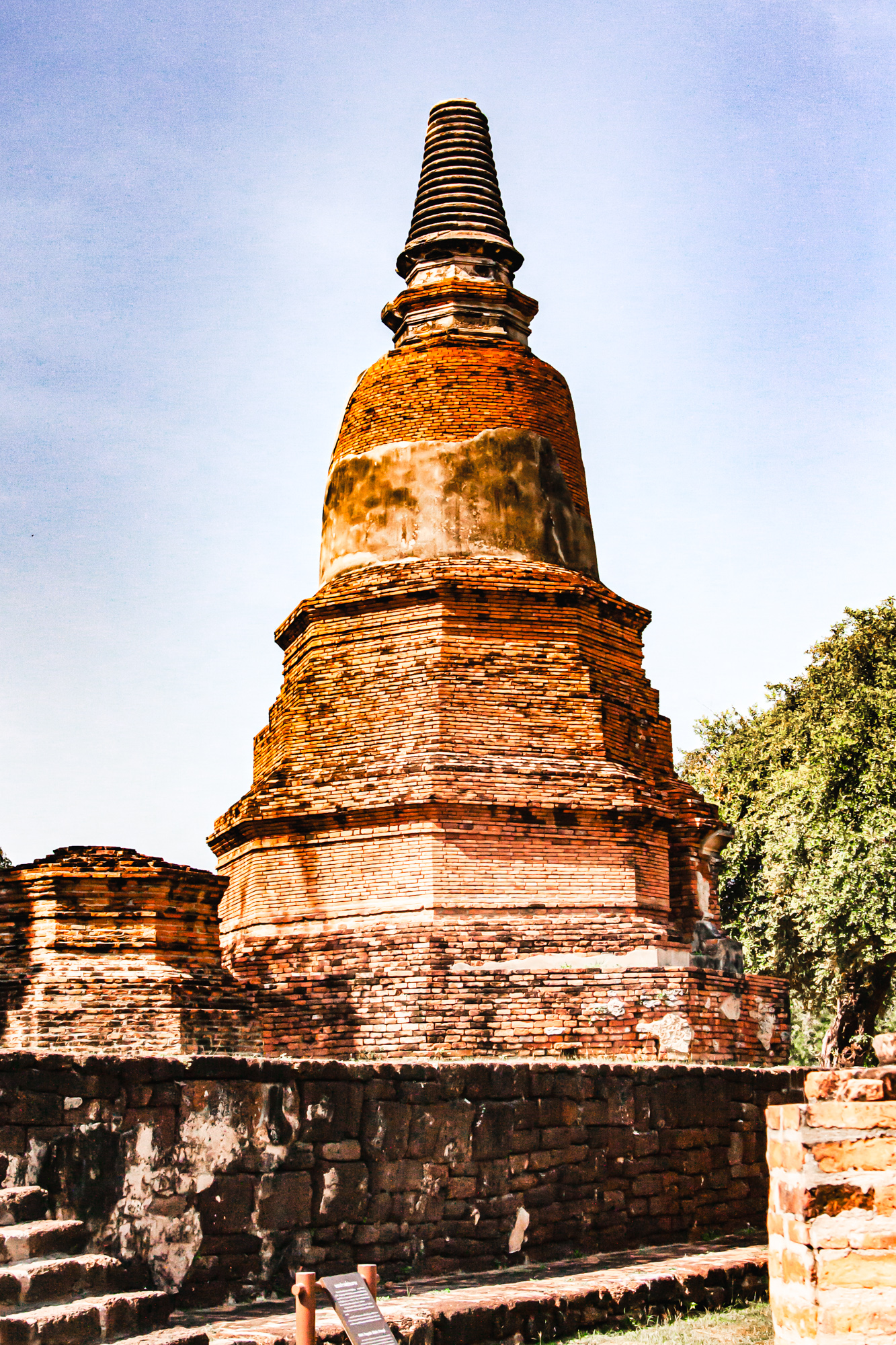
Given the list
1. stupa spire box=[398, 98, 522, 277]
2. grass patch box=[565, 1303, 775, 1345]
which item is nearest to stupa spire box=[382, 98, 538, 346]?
stupa spire box=[398, 98, 522, 277]

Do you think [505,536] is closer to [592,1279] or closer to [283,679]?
[283,679]

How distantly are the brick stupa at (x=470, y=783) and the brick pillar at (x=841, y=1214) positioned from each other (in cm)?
648

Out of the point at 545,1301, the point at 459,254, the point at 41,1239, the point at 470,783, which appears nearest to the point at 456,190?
the point at 459,254

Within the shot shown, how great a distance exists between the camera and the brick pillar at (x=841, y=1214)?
4.87m

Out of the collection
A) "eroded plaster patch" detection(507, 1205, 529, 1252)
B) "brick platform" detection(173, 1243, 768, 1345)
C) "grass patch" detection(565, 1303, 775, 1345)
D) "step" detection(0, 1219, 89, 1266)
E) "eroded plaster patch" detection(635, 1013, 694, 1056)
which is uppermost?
"eroded plaster patch" detection(635, 1013, 694, 1056)

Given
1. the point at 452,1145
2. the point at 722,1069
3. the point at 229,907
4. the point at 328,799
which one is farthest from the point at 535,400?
the point at 452,1145

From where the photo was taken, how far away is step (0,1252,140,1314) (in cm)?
500

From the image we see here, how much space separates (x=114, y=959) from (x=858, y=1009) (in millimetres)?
16124

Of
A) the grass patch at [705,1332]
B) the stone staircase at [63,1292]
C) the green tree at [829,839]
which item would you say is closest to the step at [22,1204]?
the stone staircase at [63,1292]

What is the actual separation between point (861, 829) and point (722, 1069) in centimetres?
1220

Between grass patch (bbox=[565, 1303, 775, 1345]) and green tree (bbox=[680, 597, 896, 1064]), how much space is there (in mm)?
11702

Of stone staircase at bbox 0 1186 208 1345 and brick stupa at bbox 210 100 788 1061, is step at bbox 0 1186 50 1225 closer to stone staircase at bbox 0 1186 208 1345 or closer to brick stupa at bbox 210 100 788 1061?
stone staircase at bbox 0 1186 208 1345

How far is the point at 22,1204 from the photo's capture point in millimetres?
5523

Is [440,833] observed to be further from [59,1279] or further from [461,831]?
[59,1279]
